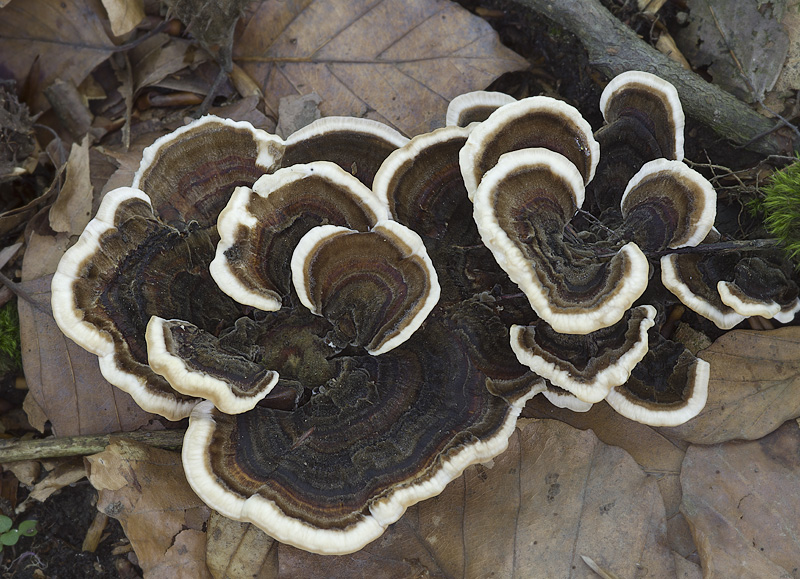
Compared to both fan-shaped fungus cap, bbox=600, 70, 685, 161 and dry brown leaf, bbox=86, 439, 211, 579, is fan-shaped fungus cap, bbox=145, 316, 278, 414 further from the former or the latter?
fan-shaped fungus cap, bbox=600, 70, 685, 161

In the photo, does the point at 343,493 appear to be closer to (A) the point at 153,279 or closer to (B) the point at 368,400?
(B) the point at 368,400

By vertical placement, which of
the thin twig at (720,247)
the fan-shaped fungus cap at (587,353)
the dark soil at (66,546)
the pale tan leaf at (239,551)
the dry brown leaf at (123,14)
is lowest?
the dark soil at (66,546)

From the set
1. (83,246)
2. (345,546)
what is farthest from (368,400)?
(83,246)

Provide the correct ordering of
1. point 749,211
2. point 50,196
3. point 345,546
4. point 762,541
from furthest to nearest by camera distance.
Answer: point 50,196
point 749,211
point 762,541
point 345,546

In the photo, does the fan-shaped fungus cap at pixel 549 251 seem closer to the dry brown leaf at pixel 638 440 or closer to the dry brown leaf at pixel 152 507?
the dry brown leaf at pixel 638 440

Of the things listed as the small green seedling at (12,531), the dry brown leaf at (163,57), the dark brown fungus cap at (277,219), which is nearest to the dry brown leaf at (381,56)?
the dry brown leaf at (163,57)

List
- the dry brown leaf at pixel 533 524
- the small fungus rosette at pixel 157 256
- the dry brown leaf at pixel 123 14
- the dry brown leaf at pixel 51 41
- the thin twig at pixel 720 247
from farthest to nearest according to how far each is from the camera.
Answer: the dry brown leaf at pixel 51 41 < the dry brown leaf at pixel 123 14 < the dry brown leaf at pixel 533 524 < the thin twig at pixel 720 247 < the small fungus rosette at pixel 157 256

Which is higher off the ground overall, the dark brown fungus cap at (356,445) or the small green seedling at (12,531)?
the dark brown fungus cap at (356,445)
